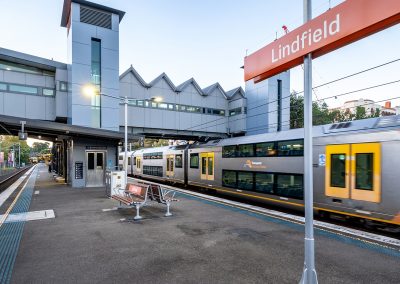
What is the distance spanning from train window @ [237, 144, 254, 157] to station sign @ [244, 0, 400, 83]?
8.52 metres

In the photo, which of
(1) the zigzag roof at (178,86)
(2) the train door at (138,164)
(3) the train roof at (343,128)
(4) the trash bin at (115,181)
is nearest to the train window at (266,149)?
(3) the train roof at (343,128)

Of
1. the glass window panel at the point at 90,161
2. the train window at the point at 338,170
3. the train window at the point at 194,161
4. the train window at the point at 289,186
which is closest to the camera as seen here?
the train window at the point at 338,170

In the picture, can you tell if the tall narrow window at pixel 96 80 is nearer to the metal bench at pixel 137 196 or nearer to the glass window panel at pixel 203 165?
the glass window panel at pixel 203 165

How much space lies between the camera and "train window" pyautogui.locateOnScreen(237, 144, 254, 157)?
12.4 meters

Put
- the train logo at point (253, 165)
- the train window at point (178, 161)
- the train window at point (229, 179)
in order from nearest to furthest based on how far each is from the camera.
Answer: the train logo at point (253, 165)
the train window at point (229, 179)
the train window at point (178, 161)

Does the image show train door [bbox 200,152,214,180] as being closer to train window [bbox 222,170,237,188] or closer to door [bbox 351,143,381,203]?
train window [bbox 222,170,237,188]

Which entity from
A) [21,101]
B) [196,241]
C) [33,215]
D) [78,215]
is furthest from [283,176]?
[21,101]

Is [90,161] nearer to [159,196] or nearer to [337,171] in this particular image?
[159,196]

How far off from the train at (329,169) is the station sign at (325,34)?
5556 millimetres

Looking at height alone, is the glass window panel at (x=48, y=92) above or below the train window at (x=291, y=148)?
above

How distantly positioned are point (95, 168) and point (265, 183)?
13579mm

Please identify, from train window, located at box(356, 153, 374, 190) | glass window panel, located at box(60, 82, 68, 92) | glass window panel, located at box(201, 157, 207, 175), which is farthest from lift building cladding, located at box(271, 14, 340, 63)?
glass window panel, located at box(60, 82, 68, 92)

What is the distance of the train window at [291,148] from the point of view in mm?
9984

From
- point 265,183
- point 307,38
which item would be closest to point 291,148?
point 265,183
